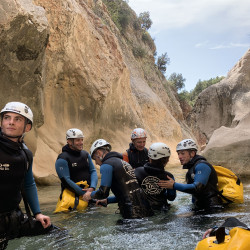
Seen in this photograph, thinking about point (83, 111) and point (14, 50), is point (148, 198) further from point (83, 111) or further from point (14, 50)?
point (83, 111)

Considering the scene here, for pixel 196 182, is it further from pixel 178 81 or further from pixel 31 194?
pixel 178 81

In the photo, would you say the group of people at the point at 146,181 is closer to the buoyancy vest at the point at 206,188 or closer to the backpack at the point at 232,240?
the buoyancy vest at the point at 206,188

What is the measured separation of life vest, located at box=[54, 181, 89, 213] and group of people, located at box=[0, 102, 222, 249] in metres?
0.10

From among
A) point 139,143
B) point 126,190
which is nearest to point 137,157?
point 139,143

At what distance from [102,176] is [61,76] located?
10250 millimetres

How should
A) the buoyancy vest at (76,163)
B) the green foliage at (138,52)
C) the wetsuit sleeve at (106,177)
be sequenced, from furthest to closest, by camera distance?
1. the green foliage at (138,52)
2. the buoyancy vest at (76,163)
3. the wetsuit sleeve at (106,177)

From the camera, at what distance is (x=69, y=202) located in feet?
20.1

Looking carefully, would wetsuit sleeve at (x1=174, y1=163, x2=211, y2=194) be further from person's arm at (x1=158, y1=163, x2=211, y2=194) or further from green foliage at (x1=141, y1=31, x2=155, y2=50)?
green foliage at (x1=141, y1=31, x2=155, y2=50)

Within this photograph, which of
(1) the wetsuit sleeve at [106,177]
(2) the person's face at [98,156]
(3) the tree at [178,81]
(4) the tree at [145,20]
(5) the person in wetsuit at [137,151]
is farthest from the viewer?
(3) the tree at [178,81]

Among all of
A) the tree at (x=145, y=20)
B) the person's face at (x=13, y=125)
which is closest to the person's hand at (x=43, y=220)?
the person's face at (x=13, y=125)

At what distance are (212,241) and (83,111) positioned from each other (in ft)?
43.1

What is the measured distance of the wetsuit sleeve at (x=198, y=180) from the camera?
16.3ft

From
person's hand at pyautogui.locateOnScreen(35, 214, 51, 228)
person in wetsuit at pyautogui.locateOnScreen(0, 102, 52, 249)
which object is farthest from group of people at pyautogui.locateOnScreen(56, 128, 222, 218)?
person in wetsuit at pyautogui.locateOnScreen(0, 102, 52, 249)

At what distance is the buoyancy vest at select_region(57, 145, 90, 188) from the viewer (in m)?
6.46
